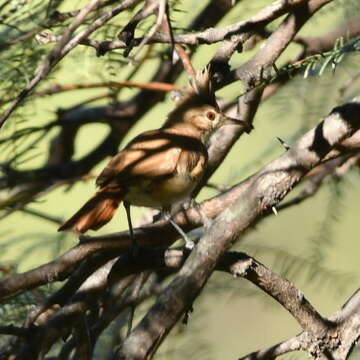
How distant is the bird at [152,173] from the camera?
7.14 ft

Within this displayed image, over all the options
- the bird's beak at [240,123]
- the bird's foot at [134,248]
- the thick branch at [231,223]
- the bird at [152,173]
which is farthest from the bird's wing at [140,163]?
the thick branch at [231,223]

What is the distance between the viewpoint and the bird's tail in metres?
2.15

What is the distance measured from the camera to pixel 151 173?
2.29 meters

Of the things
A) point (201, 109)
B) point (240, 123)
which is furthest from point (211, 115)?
point (240, 123)

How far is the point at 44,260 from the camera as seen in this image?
2859 millimetres

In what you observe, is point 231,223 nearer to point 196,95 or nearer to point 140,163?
point 140,163

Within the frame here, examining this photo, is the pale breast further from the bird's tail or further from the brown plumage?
the bird's tail

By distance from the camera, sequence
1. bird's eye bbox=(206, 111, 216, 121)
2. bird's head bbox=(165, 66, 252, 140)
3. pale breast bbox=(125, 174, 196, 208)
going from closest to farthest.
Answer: pale breast bbox=(125, 174, 196, 208), bird's head bbox=(165, 66, 252, 140), bird's eye bbox=(206, 111, 216, 121)

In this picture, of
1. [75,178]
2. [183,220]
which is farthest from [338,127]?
[75,178]

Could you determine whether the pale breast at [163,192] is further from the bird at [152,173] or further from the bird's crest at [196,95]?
the bird's crest at [196,95]

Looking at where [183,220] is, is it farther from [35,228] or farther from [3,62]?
[35,228]

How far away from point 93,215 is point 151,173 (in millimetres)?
217

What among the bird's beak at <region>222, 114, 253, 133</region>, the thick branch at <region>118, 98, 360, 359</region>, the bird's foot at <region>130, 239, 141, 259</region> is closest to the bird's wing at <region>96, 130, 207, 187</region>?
the bird's beak at <region>222, 114, 253, 133</region>

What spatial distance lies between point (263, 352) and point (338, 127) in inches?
17.7
